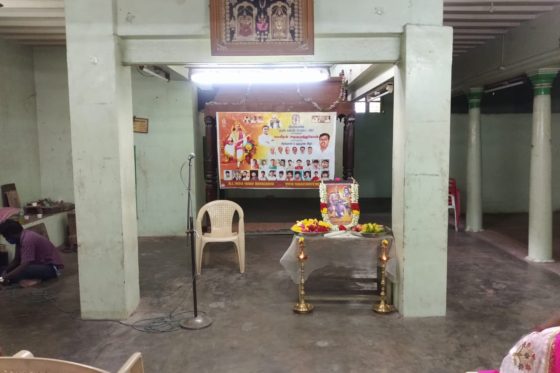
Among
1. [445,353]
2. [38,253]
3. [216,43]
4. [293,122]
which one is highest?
[216,43]

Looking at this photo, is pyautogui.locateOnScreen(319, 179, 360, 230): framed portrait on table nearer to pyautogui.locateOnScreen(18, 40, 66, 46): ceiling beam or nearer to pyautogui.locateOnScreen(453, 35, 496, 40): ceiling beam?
pyautogui.locateOnScreen(453, 35, 496, 40): ceiling beam

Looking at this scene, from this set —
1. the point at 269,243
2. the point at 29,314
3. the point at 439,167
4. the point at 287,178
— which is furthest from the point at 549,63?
the point at 29,314

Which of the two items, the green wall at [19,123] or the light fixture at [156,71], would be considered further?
the green wall at [19,123]

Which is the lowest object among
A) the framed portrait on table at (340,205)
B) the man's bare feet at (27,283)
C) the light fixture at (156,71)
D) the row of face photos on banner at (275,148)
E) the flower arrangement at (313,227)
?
the man's bare feet at (27,283)

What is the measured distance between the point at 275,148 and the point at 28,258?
4285mm

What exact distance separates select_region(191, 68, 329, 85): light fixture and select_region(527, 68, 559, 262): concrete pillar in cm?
352

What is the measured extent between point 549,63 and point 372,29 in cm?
339

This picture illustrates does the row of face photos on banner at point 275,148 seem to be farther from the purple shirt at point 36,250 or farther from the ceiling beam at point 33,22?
the purple shirt at point 36,250

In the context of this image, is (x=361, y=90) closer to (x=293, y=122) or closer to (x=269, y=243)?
(x=293, y=122)

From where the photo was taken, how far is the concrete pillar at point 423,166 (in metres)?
4.55

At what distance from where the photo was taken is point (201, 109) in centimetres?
973

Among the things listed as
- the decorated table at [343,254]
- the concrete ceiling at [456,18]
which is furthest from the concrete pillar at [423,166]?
the concrete ceiling at [456,18]

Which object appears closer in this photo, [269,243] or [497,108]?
[269,243]

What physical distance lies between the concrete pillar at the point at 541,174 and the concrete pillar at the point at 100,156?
587 centimetres
